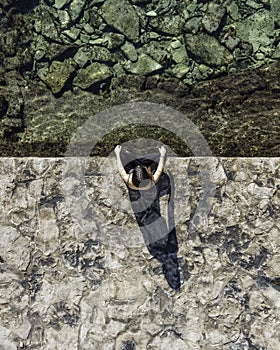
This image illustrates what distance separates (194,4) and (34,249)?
542cm

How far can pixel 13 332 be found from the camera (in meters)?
6.45

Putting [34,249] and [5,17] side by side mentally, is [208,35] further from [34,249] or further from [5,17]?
[34,249]

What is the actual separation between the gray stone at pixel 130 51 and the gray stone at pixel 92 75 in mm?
463

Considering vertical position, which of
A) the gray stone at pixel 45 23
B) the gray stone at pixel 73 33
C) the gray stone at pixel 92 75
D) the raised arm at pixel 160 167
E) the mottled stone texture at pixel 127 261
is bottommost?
the mottled stone texture at pixel 127 261

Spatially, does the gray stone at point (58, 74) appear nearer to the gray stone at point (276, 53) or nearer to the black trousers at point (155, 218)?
the black trousers at point (155, 218)

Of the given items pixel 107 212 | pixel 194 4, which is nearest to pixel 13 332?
pixel 107 212

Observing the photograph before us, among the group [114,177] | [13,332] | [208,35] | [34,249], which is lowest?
[13,332]

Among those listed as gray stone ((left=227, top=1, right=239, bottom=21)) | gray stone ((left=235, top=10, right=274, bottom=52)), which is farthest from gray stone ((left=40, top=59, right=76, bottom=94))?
gray stone ((left=235, top=10, right=274, bottom=52))

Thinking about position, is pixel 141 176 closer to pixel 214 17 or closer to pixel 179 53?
pixel 179 53

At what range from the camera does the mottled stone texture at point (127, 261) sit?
619 cm

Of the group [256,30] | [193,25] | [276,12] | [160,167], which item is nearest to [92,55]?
[193,25]

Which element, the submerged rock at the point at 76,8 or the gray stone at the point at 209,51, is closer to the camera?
the gray stone at the point at 209,51

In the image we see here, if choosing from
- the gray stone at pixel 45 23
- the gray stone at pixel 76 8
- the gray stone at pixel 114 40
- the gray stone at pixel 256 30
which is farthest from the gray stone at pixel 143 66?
the gray stone at pixel 256 30

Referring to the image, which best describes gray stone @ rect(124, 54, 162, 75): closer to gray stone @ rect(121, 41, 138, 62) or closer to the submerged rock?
gray stone @ rect(121, 41, 138, 62)
